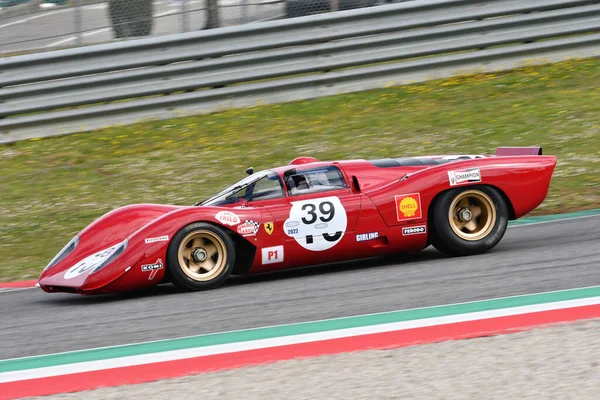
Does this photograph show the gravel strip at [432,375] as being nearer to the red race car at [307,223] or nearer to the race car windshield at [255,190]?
the red race car at [307,223]

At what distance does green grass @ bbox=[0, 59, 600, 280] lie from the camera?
32.5 feet

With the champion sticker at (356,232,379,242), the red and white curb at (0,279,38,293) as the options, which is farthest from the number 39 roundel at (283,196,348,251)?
the red and white curb at (0,279,38,293)

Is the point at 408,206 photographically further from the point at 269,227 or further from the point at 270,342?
the point at 270,342

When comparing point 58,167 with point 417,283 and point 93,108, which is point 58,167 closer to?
point 93,108

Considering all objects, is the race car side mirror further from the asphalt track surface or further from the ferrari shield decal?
the ferrari shield decal

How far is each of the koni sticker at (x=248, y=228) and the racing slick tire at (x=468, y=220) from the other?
55.5 inches

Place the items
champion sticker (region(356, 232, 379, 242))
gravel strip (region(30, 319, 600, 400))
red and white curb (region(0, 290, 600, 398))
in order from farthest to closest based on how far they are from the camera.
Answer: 1. champion sticker (region(356, 232, 379, 242))
2. red and white curb (region(0, 290, 600, 398))
3. gravel strip (region(30, 319, 600, 400))

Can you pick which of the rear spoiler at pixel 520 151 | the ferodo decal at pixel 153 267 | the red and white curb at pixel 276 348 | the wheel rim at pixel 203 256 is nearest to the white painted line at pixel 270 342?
the red and white curb at pixel 276 348

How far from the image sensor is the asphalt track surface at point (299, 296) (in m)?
5.60

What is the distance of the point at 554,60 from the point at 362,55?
9.48 feet

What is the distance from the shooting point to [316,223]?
22.5 feet

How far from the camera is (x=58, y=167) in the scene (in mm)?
11297

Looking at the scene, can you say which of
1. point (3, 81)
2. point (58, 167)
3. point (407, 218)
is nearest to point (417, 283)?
point (407, 218)

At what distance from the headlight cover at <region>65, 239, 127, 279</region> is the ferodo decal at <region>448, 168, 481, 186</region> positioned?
254 centimetres
